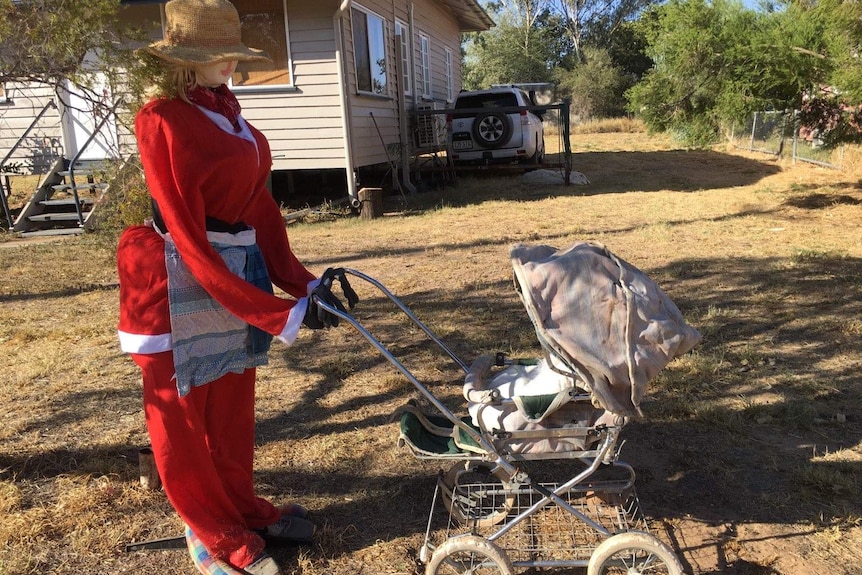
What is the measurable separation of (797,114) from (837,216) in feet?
5.09

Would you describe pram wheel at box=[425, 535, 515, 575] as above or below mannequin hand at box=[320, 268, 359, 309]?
below

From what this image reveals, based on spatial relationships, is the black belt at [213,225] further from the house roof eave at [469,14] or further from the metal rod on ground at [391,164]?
the house roof eave at [469,14]

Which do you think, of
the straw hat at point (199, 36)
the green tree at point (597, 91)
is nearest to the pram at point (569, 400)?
the straw hat at point (199, 36)

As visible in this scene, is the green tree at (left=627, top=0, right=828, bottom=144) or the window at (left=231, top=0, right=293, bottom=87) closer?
the green tree at (left=627, top=0, right=828, bottom=144)

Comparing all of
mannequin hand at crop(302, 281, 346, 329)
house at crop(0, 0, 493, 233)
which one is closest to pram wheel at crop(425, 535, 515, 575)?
mannequin hand at crop(302, 281, 346, 329)

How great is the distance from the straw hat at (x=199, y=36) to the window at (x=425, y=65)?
46.5ft

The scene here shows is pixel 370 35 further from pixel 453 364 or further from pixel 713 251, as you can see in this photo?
pixel 453 364

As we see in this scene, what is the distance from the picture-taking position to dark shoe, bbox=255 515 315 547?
282 centimetres

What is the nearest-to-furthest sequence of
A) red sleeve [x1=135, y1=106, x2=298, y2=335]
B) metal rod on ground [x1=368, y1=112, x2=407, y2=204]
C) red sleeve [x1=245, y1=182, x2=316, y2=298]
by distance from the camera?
red sleeve [x1=135, y1=106, x2=298, y2=335] → red sleeve [x1=245, y1=182, x2=316, y2=298] → metal rod on ground [x1=368, y1=112, x2=407, y2=204]

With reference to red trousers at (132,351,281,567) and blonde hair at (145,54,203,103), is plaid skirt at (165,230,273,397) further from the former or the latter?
blonde hair at (145,54,203,103)

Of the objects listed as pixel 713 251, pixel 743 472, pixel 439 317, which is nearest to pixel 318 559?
pixel 743 472

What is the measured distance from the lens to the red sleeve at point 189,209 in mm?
2182

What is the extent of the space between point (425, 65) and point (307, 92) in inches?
255

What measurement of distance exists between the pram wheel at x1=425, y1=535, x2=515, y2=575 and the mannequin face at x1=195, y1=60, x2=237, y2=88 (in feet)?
5.85
